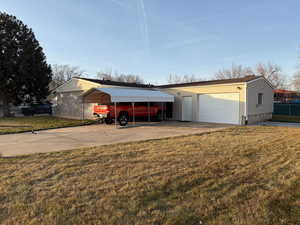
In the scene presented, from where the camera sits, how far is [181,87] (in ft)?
50.0

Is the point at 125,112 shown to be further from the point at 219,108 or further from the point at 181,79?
the point at 181,79

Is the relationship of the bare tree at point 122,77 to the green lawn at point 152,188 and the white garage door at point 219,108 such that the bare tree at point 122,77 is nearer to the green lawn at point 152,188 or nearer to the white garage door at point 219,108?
the white garage door at point 219,108

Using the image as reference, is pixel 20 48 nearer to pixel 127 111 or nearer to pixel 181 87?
pixel 127 111

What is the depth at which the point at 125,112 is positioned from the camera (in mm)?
12312

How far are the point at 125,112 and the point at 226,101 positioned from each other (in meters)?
7.45

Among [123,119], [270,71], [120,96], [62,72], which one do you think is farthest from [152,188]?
[62,72]

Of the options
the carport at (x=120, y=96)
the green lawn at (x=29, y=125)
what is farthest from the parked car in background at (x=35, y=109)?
the carport at (x=120, y=96)

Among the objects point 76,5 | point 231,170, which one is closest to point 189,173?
point 231,170

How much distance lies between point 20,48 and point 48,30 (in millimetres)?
8431

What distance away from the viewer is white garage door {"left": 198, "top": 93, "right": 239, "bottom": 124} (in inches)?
492

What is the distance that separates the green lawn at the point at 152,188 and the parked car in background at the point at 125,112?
263 inches

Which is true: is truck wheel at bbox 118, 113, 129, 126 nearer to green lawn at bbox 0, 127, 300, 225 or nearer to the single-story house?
the single-story house

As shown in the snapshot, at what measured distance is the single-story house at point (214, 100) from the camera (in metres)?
12.4

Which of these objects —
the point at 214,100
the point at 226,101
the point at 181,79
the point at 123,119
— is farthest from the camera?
the point at 181,79
